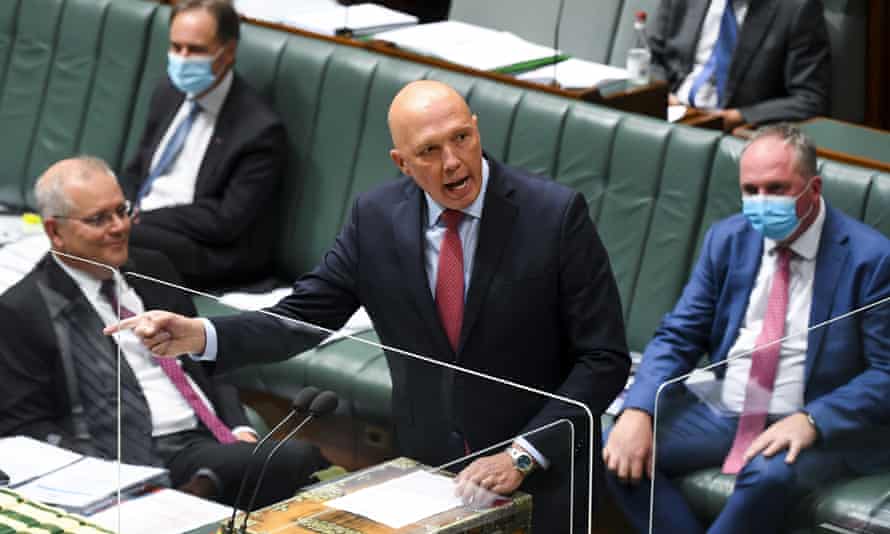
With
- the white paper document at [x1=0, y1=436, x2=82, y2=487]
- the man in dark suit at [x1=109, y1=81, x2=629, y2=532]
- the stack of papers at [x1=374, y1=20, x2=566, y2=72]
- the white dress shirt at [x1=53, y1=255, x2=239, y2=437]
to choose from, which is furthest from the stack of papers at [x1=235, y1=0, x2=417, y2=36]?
the white dress shirt at [x1=53, y1=255, x2=239, y2=437]

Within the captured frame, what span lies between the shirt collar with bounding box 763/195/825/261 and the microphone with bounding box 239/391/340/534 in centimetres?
167

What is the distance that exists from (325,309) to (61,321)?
564 mm

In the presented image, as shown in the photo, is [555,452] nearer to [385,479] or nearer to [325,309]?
[385,479]

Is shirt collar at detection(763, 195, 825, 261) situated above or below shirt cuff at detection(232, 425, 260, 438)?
below

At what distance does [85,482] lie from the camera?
8.16ft

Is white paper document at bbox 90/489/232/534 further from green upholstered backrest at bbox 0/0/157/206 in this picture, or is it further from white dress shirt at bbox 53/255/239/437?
green upholstered backrest at bbox 0/0/157/206

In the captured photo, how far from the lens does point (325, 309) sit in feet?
9.76

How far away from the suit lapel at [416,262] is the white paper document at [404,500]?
2.69 feet

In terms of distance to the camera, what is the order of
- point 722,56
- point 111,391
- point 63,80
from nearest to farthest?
1. point 111,391
2. point 722,56
3. point 63,80

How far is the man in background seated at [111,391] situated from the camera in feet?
7.50

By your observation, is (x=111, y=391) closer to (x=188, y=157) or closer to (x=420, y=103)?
(x=420, y=103)

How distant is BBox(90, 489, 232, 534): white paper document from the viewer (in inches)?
89.2

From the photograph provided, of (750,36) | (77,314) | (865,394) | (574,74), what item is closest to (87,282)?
(77,314)

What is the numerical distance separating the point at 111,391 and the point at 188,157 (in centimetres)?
246
